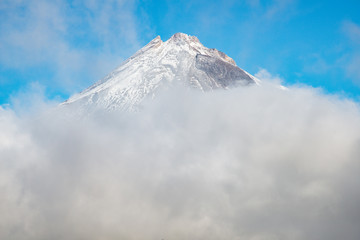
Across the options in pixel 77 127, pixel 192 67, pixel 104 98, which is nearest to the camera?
pixel 77 127

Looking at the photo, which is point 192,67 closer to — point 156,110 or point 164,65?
point 164,65

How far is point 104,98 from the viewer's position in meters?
181

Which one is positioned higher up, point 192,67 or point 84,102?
point 192,67

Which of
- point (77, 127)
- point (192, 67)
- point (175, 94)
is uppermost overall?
point (192, 67)

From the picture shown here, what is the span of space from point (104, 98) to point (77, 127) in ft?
73.2

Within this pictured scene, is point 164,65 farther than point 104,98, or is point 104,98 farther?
point 164,65

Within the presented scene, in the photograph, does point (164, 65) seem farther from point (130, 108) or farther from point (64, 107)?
point (64, 107)

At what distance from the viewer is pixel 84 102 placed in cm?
18425

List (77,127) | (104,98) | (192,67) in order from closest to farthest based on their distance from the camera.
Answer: (77,127) < (104,98) < (192,67)

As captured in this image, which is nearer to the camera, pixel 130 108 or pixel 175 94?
pixel 130 108

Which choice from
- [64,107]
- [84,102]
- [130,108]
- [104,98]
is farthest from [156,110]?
[64,107]

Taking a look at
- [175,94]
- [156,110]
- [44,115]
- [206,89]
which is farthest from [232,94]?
[44,115]

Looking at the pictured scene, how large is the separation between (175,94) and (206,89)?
17662 mm

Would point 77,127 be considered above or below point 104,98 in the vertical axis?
below
